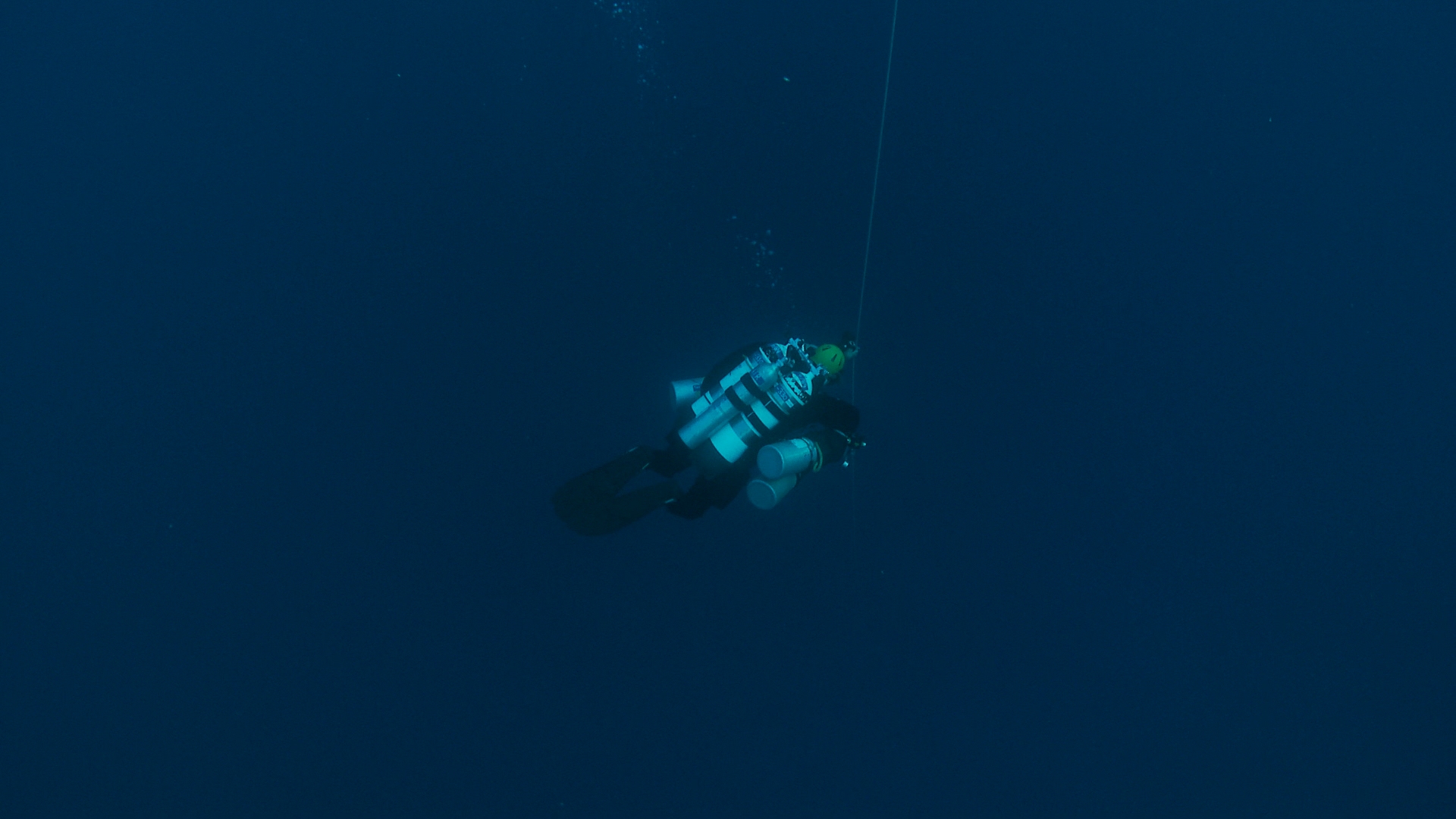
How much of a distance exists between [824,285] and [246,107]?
3506 mm

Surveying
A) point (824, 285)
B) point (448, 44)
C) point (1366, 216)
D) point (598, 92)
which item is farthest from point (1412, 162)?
point (448, 44)

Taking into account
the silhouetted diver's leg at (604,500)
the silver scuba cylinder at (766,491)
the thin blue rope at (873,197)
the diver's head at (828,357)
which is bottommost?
Answer: the silver scuba cylinder at (766,491)

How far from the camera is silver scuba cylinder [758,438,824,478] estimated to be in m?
3.04

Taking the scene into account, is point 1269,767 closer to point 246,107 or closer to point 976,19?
point 976,19

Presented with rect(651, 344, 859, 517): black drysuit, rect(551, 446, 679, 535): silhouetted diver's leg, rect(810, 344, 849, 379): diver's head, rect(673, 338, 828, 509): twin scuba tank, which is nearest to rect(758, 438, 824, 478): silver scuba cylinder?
rect(673, 338, 828, 509): twin scuba tank

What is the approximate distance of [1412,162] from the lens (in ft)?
13.3

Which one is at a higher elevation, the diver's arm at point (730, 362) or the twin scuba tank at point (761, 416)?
the diver's arm at point (730, 362)

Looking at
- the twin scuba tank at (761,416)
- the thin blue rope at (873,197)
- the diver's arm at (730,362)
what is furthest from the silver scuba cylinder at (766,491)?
the thin blue rope at (873,197)

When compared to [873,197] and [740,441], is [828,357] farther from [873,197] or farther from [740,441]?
[873,197]

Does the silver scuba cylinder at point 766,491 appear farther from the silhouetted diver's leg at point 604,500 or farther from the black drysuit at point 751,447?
the silhouetted diver's leg at point 604,500

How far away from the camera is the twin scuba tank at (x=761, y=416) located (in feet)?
10.1

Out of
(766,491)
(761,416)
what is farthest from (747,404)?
(766,491)

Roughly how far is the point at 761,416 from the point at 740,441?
5.8 inches

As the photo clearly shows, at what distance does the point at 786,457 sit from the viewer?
3053 millimetres
